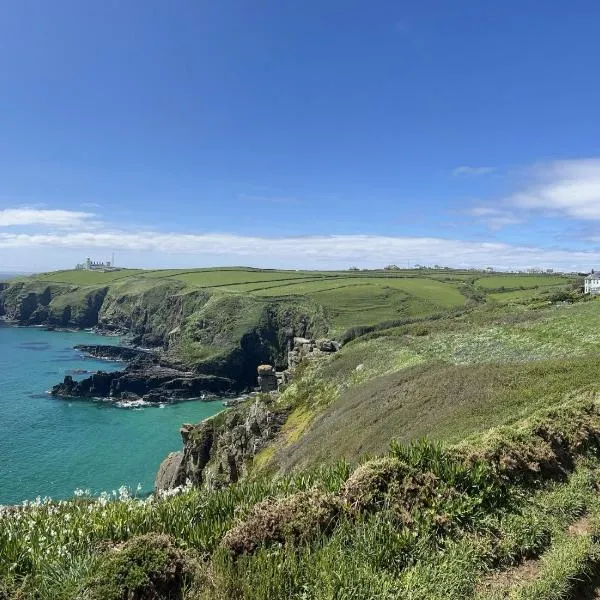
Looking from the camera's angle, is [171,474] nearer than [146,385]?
Yes

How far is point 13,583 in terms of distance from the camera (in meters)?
6.01

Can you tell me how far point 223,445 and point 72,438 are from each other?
37.9 m

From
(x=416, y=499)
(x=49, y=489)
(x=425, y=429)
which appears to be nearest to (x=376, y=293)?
(x=49, y=489)

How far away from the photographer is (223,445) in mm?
42406

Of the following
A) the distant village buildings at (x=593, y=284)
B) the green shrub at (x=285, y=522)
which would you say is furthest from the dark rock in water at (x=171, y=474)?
the distant village buildings at (x=593, y=284)

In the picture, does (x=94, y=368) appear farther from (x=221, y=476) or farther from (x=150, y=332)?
(x=221, y=476)

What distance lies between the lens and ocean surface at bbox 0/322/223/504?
53906 millimetres

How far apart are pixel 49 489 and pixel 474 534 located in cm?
5408

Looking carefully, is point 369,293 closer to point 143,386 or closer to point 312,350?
point 143,386

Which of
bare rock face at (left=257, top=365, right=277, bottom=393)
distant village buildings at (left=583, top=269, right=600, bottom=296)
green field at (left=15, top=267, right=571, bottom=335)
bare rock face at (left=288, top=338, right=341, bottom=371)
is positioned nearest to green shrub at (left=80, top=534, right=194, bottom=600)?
bare rock face at (left=288, top=338, right=341, bottom=371)

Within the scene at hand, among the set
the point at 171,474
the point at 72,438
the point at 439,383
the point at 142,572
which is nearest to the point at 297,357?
the point at 171,474

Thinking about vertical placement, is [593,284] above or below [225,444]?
above

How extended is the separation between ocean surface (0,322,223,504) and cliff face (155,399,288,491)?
9.31 m

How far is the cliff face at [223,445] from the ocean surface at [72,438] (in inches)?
366
